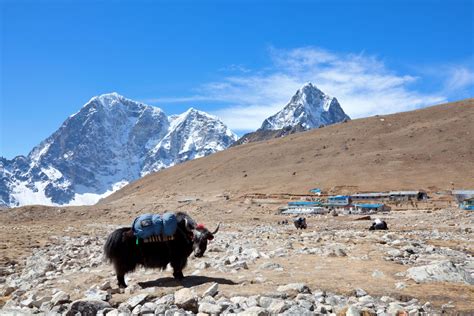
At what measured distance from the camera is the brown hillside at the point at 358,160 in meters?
67.8

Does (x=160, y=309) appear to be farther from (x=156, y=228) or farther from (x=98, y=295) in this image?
(x=156, y=228)

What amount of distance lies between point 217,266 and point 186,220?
4.53ft

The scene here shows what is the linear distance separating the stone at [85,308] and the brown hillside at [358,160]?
58.6m

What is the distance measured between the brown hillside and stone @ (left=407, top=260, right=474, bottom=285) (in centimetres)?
5485

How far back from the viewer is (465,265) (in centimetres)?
1022

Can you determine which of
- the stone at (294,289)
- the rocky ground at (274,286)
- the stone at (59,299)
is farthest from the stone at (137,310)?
the stone at (294,289)

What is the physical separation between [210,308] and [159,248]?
10.0ft

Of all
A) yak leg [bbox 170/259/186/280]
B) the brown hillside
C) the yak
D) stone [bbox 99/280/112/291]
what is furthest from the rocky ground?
the brown hillside

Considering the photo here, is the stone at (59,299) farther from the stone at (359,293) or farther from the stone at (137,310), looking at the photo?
the stone at (359,293)

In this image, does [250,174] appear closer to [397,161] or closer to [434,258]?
[397,161]

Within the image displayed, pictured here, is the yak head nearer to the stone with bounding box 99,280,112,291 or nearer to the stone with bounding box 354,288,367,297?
the stone with bounding box 99,280,112,291

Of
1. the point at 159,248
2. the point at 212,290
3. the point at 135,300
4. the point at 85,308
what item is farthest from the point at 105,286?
the point at 212,290

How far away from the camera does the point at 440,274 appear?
8.52m

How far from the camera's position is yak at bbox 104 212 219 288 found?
30.0 ft
